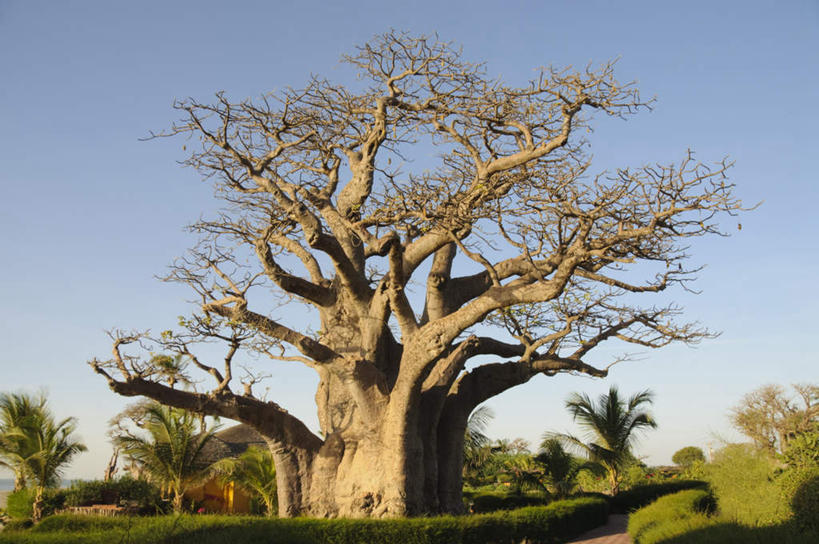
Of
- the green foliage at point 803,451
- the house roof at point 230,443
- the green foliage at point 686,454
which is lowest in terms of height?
the green foliage at point 686,454

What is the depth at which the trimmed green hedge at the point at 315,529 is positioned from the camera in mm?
7625

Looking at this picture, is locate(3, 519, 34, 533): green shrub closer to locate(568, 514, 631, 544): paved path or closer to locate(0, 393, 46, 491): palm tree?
locate(0, 393, 46, 491): palm tree

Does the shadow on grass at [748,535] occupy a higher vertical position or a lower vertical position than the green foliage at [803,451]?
lower

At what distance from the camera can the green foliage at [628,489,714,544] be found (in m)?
10.9

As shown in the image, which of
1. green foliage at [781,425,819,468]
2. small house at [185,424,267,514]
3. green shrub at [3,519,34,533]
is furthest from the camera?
small house at [185,424,267,514]

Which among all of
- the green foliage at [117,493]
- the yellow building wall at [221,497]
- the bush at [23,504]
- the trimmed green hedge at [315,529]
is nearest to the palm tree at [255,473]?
the green foliage at [117,493]

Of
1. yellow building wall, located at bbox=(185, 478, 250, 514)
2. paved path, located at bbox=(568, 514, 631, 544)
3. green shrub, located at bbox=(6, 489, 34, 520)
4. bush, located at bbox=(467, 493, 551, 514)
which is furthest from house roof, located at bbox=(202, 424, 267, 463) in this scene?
paved path, located at bbox=(568, 514, 631, 544)

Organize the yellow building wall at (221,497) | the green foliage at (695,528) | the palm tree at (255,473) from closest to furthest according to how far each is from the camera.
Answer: the green foliage at (695,528) < the palm tree at (255,473) < the yellow building wall at (221,497)

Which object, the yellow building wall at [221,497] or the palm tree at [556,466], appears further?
the yellow building wall at [221,497]

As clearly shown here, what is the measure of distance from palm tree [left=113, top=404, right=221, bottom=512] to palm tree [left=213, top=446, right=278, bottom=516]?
66cm

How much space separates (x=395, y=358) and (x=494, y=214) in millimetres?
4141

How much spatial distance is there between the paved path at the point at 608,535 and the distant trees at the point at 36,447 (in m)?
15.1

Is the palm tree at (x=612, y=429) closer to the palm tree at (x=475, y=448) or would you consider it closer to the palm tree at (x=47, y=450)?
the palm tree at (x=475, y=448)

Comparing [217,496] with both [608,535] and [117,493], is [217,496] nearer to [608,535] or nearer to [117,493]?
[117,493]
